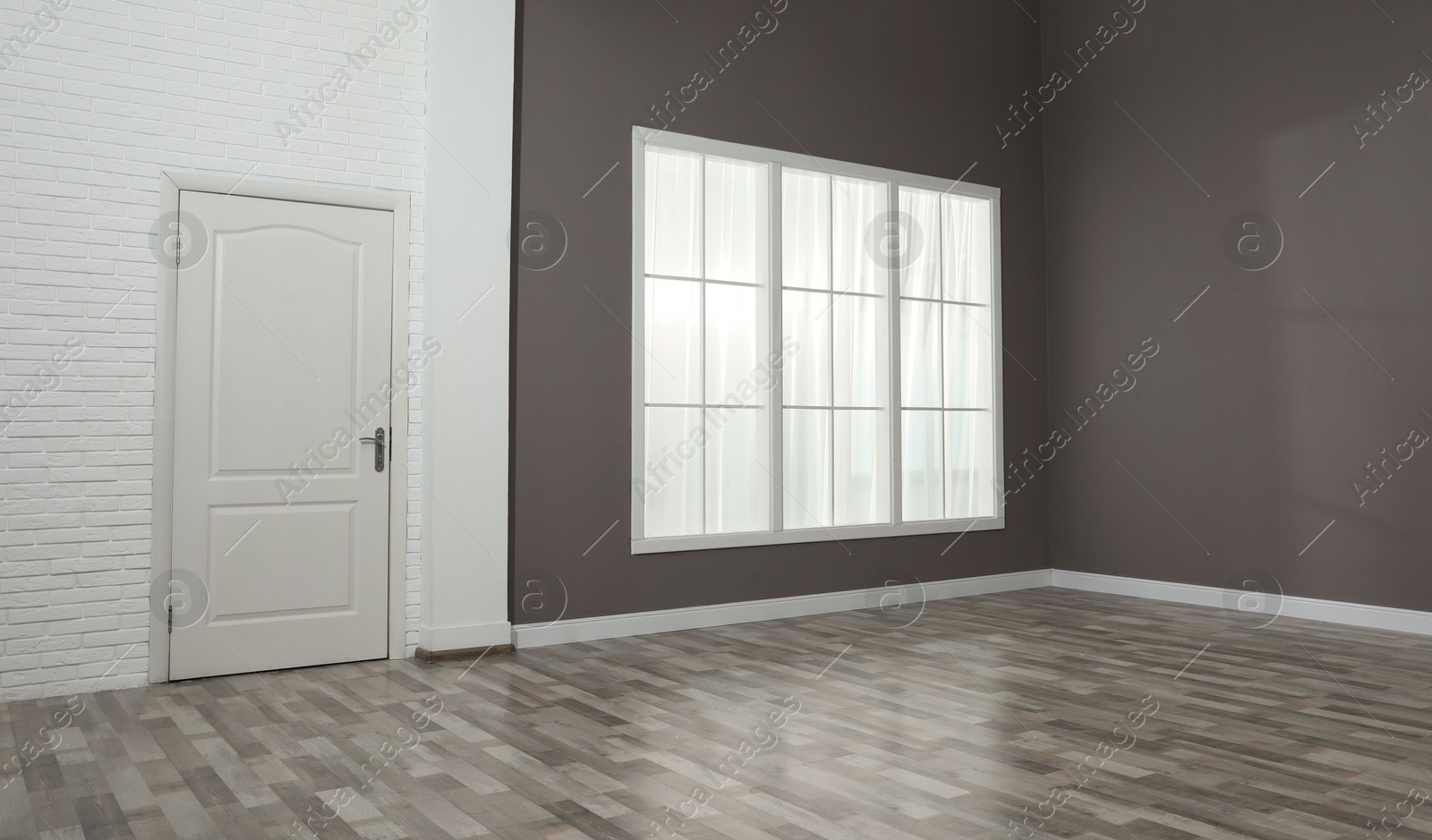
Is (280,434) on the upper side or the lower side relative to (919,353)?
lower

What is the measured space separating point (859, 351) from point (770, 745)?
3.30m

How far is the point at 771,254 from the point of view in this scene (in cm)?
573

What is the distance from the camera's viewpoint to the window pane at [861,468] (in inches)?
238

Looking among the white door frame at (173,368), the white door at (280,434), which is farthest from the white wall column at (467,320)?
the white door at (280,434)

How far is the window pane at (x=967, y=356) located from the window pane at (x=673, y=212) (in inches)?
75.3

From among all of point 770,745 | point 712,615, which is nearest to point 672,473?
point 712,615

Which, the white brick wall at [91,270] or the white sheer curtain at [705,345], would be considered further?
the white sheer curtain at [705,345]

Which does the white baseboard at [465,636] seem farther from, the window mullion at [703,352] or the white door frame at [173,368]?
the window mullion at [703,352]

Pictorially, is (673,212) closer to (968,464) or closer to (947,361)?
(947,361)

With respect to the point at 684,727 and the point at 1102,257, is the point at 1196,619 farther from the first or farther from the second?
the point at 684,727

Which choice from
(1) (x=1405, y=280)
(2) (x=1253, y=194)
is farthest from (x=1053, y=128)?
(1) (x=1405, y=280)

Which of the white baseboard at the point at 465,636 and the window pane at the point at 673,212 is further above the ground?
the window pane at the point at 673,212

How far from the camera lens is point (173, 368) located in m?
4.28

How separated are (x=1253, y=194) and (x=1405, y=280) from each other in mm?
978
